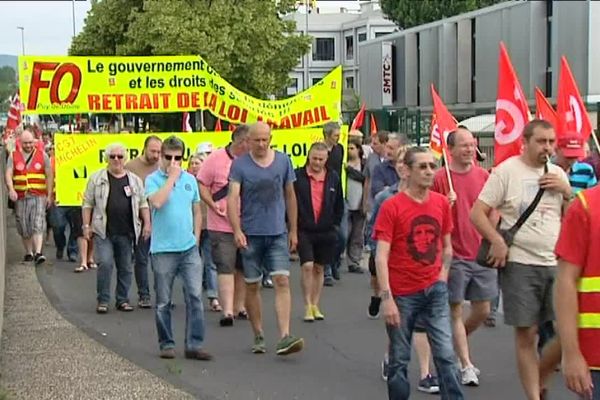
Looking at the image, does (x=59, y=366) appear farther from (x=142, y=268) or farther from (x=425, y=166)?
(x=425, y=166)

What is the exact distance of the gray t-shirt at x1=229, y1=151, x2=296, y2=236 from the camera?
848cm

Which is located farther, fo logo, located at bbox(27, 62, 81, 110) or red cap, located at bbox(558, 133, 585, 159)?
fo logo, located at bbox(27, 62, 81, 110)

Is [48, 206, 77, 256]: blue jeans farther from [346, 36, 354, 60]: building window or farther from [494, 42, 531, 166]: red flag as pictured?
[346, 36, 354, 60]: building window

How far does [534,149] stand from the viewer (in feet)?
20.5

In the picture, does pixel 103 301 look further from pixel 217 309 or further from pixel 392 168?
pixel 392 168

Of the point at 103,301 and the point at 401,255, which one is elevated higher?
the point at 401,255

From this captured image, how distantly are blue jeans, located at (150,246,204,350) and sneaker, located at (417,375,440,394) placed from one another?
75.4 inches

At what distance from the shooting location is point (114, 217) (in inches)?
426

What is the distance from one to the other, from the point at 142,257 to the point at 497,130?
195 inches

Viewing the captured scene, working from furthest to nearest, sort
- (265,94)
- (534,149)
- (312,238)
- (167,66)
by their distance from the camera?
(265,94) → (167,66) → (312,238) → (534,149)

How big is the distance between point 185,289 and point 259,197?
3.06 feet

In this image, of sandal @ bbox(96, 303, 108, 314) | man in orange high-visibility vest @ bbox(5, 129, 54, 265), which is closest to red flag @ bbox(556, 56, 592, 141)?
sandal @ bbox(96, 303, 108, 314)

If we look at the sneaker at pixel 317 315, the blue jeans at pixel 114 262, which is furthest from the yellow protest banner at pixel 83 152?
the sneaker at pixel 317 315

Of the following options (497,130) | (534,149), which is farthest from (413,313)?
(497,130)
